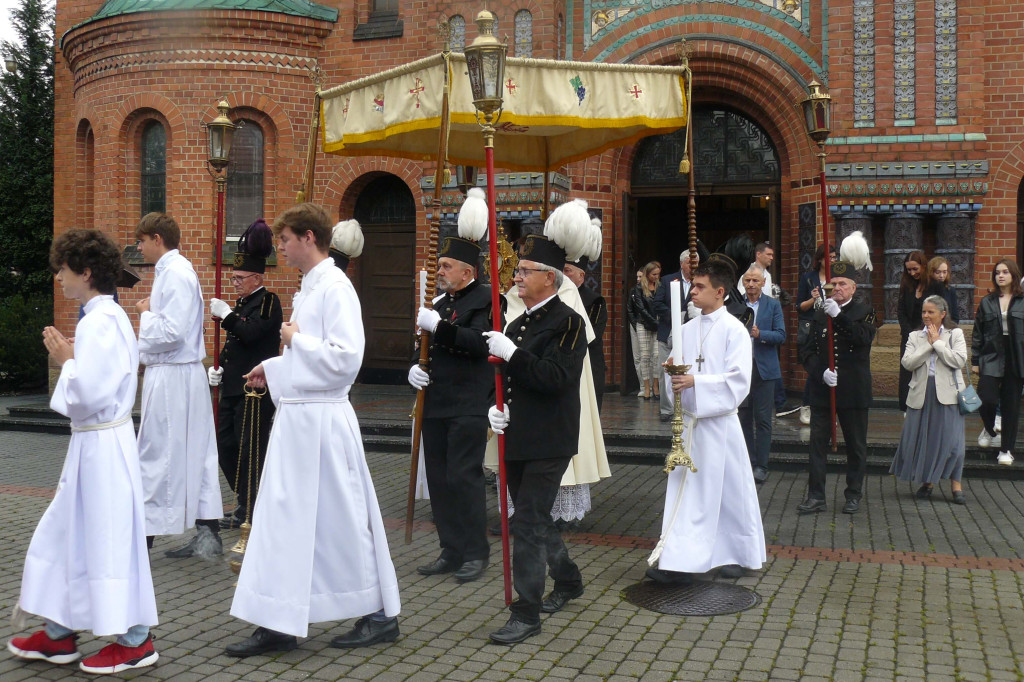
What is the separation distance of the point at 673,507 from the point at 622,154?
393 inches

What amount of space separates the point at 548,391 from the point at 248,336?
9.29 feet

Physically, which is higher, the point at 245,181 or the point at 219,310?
the point at 245,181

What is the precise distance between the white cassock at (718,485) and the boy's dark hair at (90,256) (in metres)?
3.30

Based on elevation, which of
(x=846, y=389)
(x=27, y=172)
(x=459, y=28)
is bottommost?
(x=846, y=389)

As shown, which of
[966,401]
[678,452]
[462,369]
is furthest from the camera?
[966,401]

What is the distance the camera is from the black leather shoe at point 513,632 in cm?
536

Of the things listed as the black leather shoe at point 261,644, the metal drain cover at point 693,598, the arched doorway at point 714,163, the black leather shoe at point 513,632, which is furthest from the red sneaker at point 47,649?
the arched doorway at point 714,163

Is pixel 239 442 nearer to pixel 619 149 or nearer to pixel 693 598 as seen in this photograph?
pixel 693 598

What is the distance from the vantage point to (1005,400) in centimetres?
1048

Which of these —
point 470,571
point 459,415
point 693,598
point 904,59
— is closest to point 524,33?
point 904,59

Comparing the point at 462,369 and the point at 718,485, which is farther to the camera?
the point at 462,369

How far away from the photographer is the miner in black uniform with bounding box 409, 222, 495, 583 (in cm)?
675

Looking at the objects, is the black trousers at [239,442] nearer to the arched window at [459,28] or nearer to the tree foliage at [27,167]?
the arched window at [459,28]

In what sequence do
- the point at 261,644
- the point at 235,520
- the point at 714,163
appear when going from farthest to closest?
1. the point at 714,163
2. the point at 235,520
3. the point at 261,644
